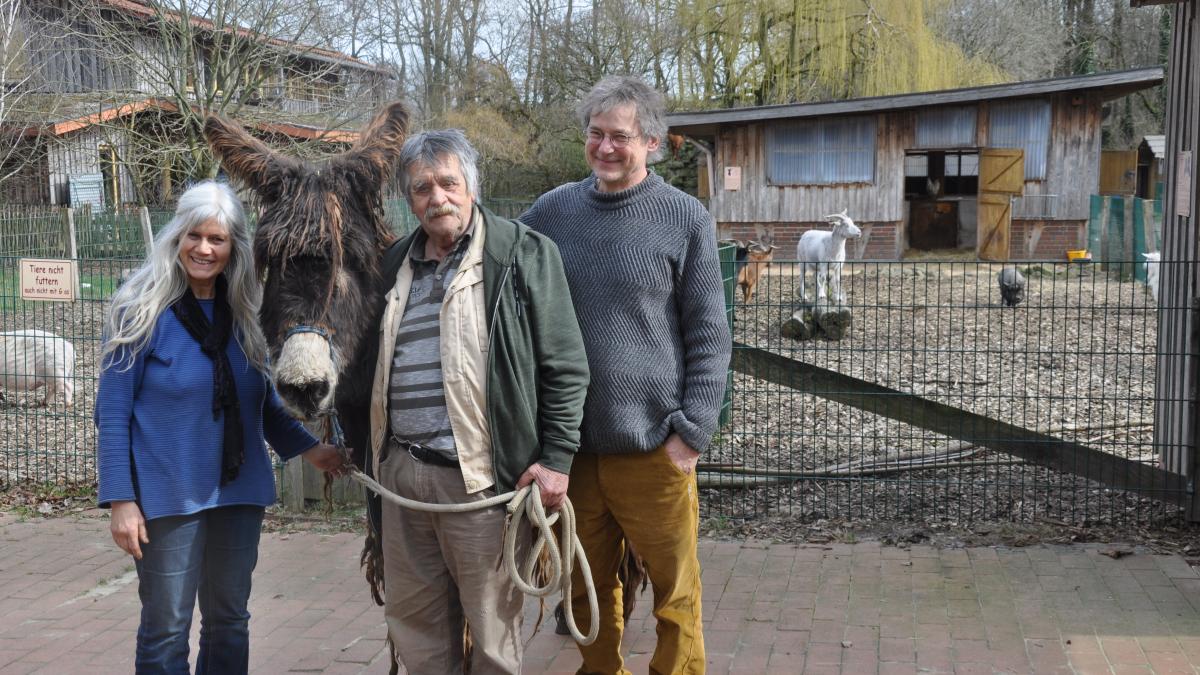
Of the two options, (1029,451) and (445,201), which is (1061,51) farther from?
(445,201)

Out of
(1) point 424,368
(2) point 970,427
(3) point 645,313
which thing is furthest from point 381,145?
(2) point 970,427

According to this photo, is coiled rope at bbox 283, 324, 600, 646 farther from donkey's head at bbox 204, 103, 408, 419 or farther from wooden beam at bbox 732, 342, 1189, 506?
wooden beam at bbox 732, 342, 1189, 506

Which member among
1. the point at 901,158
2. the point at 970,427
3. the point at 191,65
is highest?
the point at 191,65

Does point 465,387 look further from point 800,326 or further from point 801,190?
A: point 801,190

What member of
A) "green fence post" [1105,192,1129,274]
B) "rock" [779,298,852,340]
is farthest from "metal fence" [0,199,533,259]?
"green fence post" [1105,192,1129,274]

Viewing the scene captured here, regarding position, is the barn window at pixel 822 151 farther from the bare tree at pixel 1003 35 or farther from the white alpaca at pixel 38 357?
the white alpaca at pixel 38 357

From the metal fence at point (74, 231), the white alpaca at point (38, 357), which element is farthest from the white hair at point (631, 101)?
the metal fence at point (74, 231)

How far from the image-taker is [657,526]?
134 inches

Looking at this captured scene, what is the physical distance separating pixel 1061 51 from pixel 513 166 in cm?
2000

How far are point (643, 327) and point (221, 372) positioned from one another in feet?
4.03

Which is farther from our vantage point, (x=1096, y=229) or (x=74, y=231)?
(x=1096, y=229)

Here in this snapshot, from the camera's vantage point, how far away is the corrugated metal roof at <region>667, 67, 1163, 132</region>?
2134 cm

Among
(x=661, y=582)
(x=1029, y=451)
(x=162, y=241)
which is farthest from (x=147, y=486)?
(x=1029, y=451)

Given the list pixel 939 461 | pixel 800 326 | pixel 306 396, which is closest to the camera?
pixel 306 396
